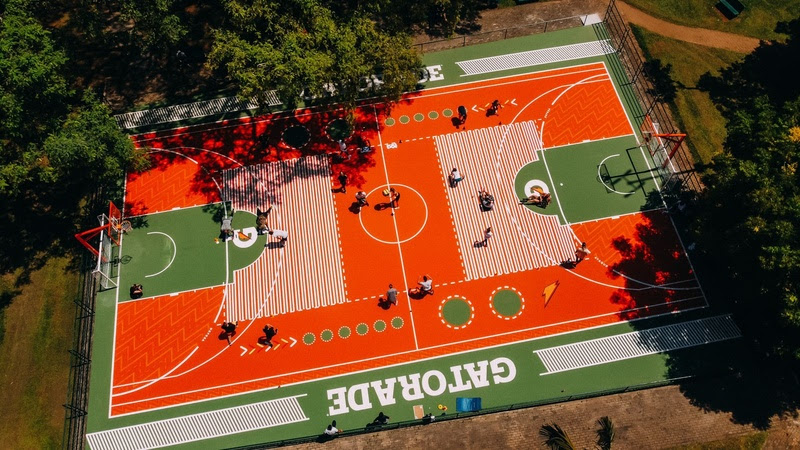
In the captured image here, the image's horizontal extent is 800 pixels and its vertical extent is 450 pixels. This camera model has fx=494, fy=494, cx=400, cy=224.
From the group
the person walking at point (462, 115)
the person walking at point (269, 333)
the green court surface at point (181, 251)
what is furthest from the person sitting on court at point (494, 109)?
the person walking at point (269, 333)

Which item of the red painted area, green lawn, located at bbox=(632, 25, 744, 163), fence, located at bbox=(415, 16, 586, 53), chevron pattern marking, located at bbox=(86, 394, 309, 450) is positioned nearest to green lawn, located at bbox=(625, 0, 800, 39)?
green lawn, located at bbox=(632, 25, 744, 163)

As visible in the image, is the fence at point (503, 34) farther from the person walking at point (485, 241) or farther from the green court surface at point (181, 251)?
the green court surface at point (181, 251)

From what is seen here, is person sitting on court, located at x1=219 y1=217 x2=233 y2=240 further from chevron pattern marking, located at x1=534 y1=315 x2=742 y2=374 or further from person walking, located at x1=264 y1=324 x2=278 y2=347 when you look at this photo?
chevron pattern marking, located at x1=534 y1=315 x2=742 y2=374

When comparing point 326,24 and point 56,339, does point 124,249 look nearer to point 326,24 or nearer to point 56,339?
point 56,339

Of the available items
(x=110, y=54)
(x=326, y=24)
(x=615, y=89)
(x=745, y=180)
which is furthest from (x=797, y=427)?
(x=110, y=54)

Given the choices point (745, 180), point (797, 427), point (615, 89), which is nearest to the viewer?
point (745, 180)

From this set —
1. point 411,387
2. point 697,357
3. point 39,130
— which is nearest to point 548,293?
point 697,357

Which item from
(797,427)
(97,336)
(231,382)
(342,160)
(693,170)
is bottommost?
(797,427)
